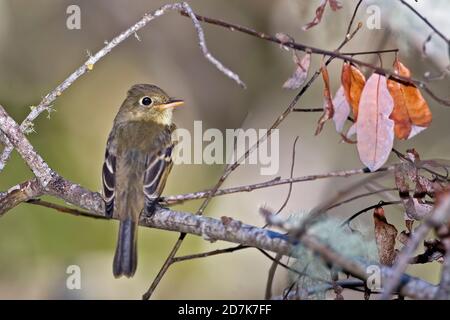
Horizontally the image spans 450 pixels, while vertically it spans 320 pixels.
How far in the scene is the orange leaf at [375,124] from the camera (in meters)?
3.38

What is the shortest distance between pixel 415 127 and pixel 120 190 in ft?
5.80

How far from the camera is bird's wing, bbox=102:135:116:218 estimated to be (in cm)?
409

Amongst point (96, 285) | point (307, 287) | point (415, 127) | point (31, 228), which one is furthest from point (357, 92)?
point (31, 228)

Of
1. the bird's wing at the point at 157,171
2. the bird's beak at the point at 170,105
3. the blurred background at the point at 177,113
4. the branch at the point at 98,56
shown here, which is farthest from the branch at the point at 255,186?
the blurred background at the point at 177,113

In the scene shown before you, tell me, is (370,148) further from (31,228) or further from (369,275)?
(31,228)

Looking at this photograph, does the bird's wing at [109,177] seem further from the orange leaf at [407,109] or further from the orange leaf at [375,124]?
the orange leaf at [407,109]

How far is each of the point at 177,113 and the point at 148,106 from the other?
3.32 metres

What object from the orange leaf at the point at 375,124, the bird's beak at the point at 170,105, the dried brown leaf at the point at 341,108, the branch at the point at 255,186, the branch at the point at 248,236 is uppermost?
the bird's beak at the point at 170,105

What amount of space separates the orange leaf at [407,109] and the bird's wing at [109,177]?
1.60m

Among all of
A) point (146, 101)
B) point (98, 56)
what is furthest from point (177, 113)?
point (98, 56)

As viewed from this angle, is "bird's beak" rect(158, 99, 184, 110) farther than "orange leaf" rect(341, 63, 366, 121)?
Yes

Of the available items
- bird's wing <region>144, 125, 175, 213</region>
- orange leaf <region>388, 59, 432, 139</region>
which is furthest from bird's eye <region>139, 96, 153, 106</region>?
orange leaf <region>388, 59, 432, 139</region>

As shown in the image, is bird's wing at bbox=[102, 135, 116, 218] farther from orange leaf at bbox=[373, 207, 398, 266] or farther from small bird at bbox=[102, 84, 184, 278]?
orange leaf at bbox=[373, 207, 398, 266]
